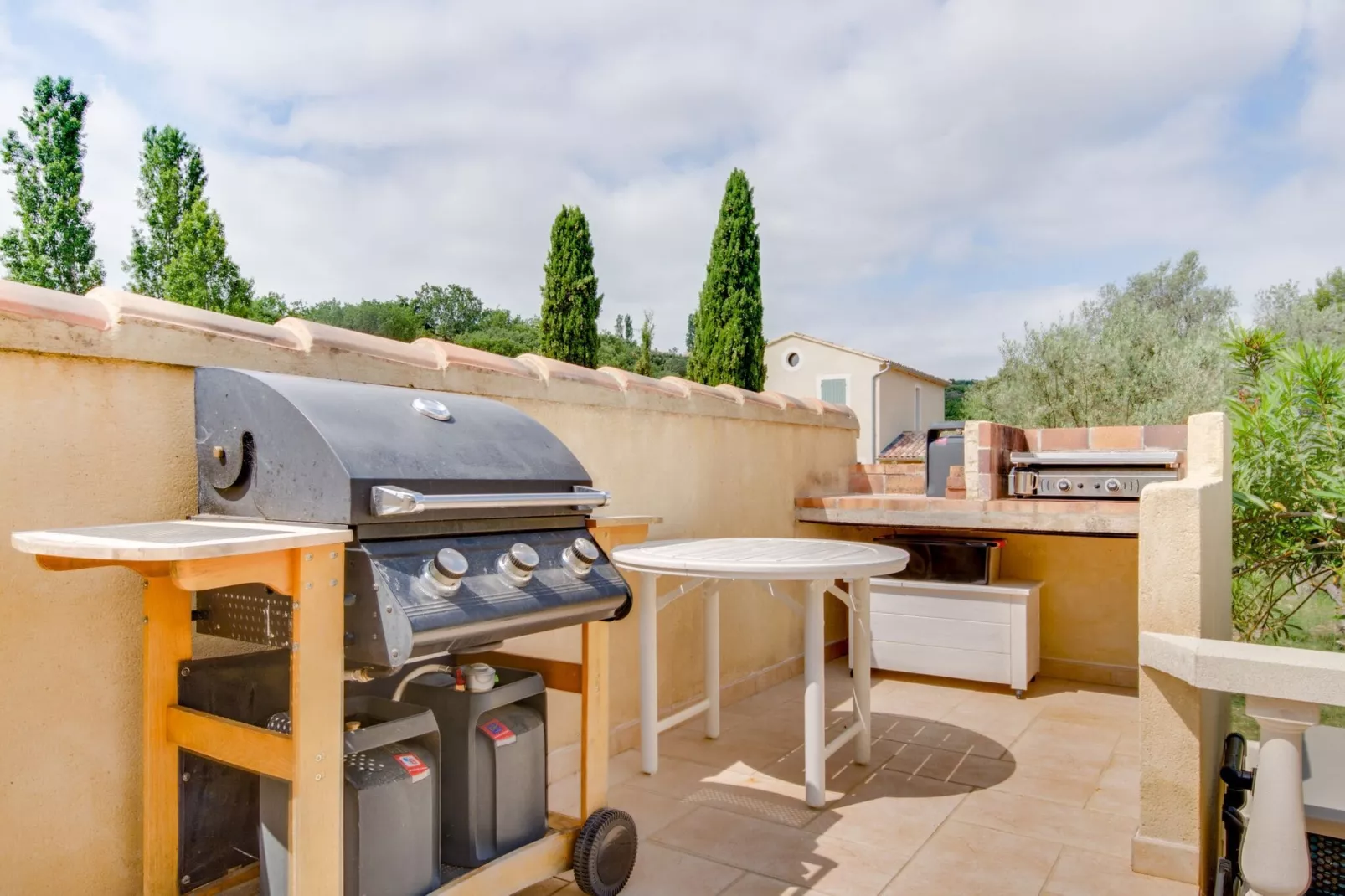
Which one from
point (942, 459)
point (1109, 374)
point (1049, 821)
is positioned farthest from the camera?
point (1109, 374)

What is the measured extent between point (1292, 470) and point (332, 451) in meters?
5.38

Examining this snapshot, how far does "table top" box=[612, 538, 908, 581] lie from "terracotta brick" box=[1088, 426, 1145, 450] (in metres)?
2.45

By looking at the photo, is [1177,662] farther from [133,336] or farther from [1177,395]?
[1177,395]

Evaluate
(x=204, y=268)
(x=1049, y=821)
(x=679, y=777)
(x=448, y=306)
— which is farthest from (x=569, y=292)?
(x=448, y=306)

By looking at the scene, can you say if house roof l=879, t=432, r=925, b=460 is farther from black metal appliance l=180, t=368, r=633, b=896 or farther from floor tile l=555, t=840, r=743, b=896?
black metal appliance l=180, t=368, r=633, b=896

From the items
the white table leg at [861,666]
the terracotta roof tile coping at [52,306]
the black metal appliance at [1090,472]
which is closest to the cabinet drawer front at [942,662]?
the black metal appliance at [1090,472]

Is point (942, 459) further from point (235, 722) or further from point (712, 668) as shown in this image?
point (235, 722)

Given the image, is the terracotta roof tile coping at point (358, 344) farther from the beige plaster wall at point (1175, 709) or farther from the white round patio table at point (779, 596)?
the beige plaster wall at point (1175, 709)

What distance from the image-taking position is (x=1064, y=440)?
546cm

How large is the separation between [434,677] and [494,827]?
46 centimetres

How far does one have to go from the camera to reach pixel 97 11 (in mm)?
4809

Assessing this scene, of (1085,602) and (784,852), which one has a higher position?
(1085,602)

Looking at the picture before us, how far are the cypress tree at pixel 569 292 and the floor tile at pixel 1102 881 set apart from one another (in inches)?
650

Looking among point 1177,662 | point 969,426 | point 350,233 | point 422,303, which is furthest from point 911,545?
point 422,303
